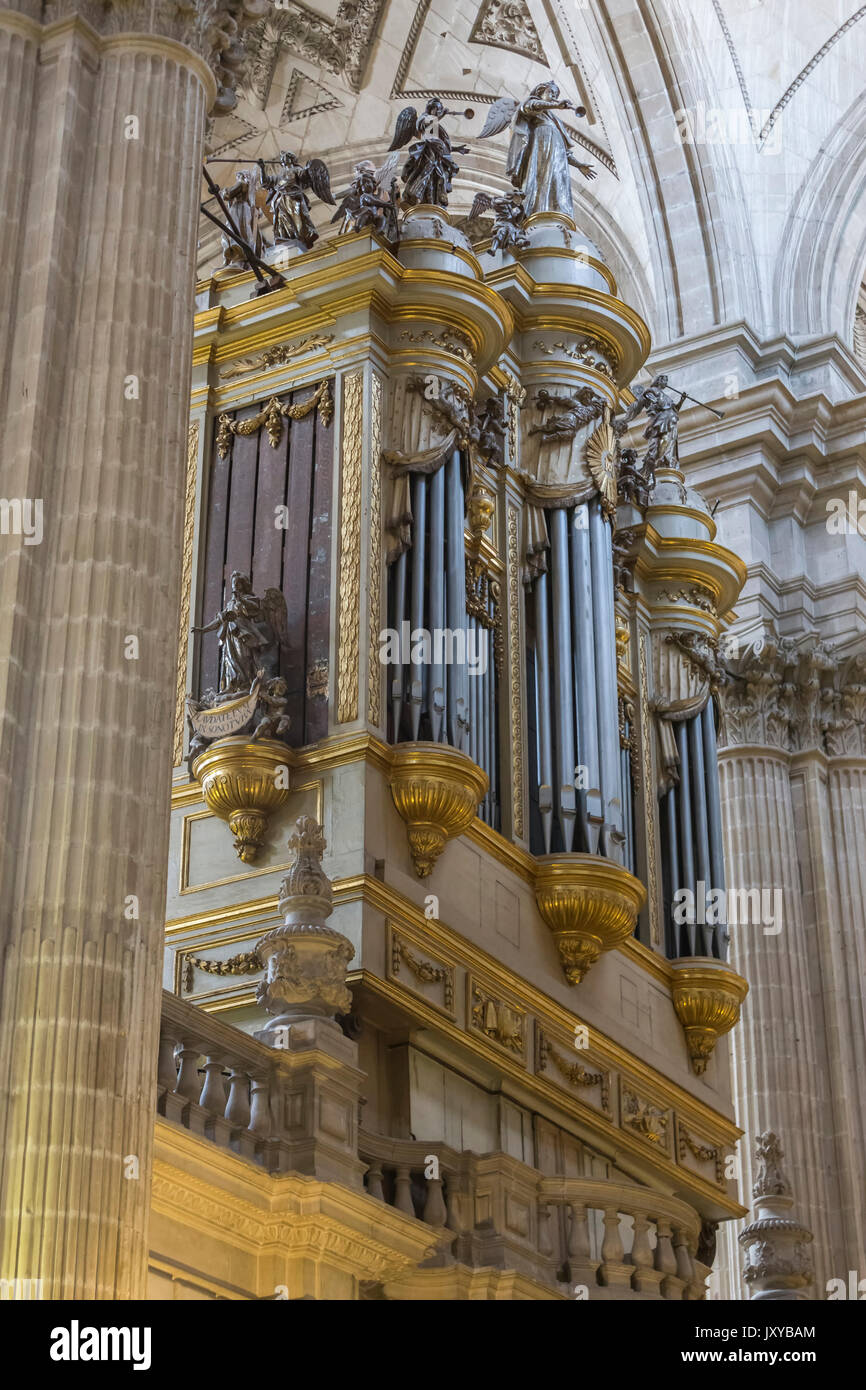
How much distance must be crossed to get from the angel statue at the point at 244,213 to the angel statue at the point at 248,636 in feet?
9.51

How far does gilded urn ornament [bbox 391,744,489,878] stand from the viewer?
12.0 metres

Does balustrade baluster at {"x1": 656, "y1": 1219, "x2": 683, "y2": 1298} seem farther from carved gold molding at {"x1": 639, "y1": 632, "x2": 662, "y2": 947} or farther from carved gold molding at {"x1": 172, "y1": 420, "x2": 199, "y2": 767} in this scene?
carved gold molding at {"x1": 172, "y1": 420, "x2": 199, "y2": 767}

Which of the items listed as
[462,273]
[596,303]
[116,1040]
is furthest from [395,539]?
[116,1040]

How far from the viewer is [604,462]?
14.6 meters

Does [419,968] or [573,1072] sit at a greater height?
[419,968]

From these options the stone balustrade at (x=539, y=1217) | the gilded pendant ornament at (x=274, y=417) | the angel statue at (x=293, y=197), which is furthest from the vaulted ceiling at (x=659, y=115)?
the stone balustrade at (x=539, y=1217)

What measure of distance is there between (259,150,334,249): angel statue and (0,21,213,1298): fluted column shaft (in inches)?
184

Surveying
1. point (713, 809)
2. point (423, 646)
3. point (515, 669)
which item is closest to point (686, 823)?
point (713, 809)

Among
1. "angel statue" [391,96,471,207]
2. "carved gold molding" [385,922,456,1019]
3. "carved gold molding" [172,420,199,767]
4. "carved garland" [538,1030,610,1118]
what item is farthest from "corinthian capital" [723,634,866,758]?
"carved gold molding" [385,922,456,1019]

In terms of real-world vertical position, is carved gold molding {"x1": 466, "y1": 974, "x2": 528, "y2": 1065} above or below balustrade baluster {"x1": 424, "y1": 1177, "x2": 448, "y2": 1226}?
above

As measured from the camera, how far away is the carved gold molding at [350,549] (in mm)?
12211

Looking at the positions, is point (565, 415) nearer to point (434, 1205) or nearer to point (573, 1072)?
point (573, 1072)
